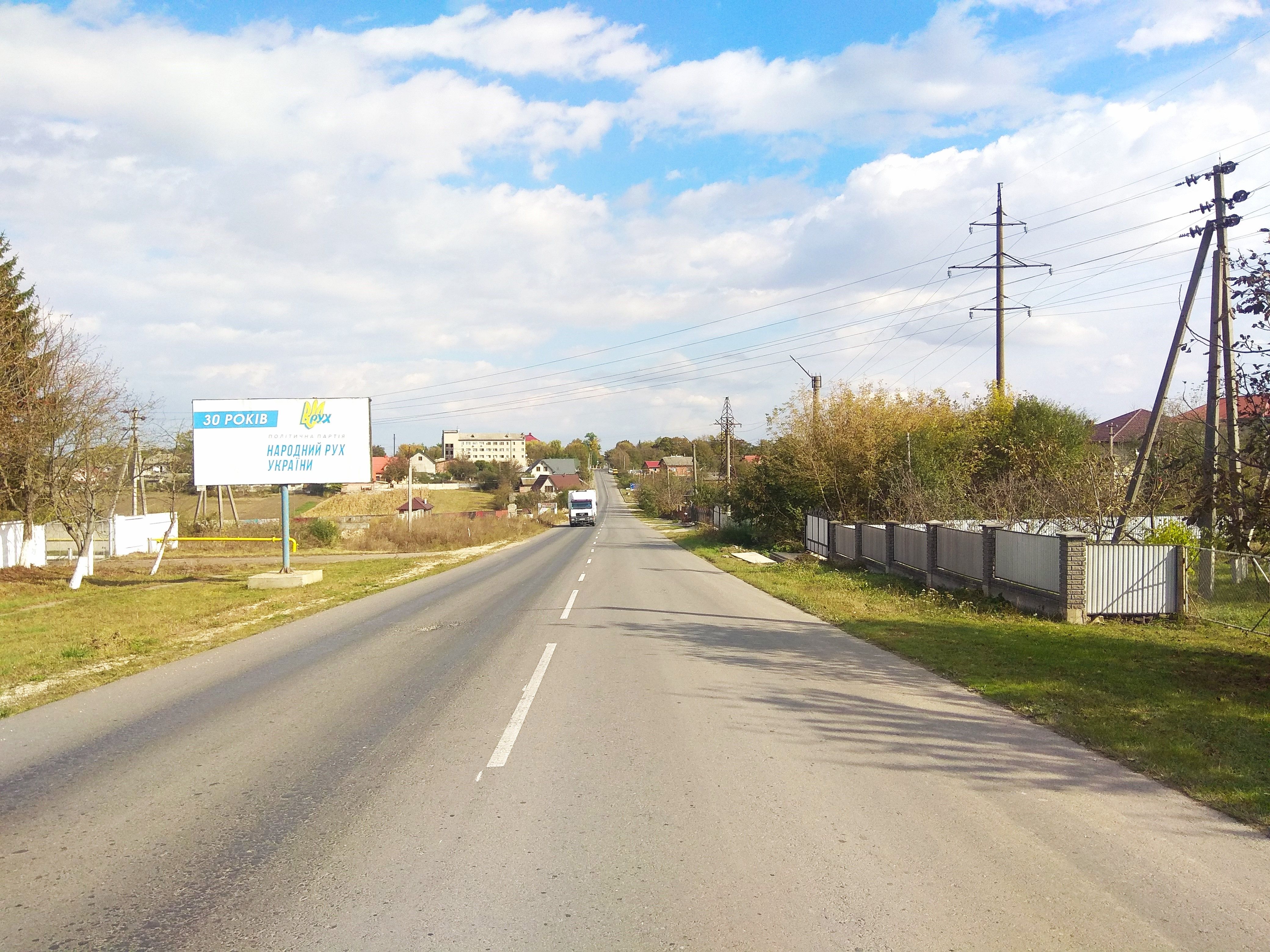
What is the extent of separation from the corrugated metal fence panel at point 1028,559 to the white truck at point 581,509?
60.3 meters

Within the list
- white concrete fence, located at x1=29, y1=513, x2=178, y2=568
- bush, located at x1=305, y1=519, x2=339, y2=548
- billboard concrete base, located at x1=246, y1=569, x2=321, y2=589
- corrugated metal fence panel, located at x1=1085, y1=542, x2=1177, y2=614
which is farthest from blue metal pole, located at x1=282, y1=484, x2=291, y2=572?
bush, located at x1=305, y1=519, x2=339, y2=548

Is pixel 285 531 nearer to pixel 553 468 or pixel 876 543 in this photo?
pixel 876 543

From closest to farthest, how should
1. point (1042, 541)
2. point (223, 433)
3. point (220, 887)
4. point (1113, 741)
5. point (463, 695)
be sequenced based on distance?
point (220, 887), point (1113, 741), point (463, 695), point (1042, 541), point (223, 433)

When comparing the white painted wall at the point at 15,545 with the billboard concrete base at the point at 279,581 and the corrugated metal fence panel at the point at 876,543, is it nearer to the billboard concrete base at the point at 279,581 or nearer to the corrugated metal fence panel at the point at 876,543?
the billboard concrete base at the point at 279,581

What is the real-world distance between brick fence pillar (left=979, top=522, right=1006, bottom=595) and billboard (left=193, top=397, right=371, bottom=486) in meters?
16.5

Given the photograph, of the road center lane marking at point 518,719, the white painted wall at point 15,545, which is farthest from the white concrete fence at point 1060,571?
the white painted wall at point 15,545

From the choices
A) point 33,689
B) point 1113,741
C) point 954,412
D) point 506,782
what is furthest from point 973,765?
point 954,412

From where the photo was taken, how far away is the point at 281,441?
24.9 m

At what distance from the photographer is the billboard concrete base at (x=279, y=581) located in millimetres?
23703

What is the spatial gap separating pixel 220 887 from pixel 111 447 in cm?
2778

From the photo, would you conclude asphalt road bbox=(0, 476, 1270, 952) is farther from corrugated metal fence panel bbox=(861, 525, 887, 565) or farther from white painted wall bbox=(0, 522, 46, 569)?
white painted wall bbox=(0, 522, 46, 569)

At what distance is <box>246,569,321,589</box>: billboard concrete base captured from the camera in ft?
77.8

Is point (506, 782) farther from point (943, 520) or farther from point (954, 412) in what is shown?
point (954, 412)

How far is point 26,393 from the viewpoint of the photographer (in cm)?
2511
